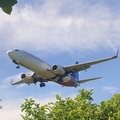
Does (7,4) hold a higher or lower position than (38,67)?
lower

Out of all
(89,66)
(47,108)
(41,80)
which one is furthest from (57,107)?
(41,80)

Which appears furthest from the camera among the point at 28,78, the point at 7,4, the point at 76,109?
the point at 28,78

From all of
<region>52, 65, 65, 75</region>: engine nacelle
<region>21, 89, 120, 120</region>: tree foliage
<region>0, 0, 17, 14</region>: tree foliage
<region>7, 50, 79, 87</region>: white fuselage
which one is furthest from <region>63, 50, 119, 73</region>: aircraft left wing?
<region>0, 0, 17, 14</region>: tree foliage

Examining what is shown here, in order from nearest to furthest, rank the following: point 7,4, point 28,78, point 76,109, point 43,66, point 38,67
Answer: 1. point 7,4
2. point 76,109
3. point 38,67
4. point 43,66
5. point 28,78

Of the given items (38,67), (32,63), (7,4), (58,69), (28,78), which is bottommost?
(7,4)

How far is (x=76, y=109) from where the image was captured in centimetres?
2362

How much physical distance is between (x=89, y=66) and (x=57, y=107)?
22.2 m

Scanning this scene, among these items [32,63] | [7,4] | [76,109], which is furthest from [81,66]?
[7,4]

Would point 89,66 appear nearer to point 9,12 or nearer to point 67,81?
point 67,81

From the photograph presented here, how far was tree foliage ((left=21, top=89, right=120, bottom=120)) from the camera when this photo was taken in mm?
21875

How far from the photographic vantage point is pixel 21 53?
1807 inches

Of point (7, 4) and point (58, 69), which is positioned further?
point (58, 69)

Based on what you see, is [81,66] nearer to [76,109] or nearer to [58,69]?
[58,69]

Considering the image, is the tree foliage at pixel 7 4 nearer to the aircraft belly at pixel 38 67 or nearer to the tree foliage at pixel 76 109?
the tree foliage at pixel 76 109
